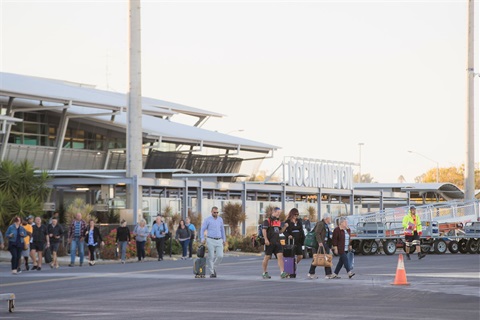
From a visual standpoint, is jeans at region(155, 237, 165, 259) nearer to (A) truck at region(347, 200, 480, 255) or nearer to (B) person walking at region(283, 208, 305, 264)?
(A) truck at region(347, 200, 480, 255)

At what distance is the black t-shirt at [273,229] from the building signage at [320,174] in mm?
33815

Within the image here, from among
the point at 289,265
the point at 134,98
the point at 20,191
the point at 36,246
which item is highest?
the point at 134,98

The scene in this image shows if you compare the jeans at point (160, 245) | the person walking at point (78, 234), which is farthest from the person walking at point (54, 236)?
the jeans at point (160, 245)

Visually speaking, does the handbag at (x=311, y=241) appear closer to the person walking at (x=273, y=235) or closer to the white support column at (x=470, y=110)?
the person walking at (x=273, y=235)

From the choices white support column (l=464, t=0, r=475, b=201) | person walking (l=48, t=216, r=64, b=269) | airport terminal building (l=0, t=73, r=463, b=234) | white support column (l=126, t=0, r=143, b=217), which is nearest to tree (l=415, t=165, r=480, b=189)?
airport terminal building (l=0, t=73, r=463, b=234)

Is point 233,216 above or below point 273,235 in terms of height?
above

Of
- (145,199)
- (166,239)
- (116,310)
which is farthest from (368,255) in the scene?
(116,310)

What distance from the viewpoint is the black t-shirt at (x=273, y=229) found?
1022 inches

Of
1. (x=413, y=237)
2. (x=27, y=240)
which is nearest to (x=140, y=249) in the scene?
(x=27, y=240)

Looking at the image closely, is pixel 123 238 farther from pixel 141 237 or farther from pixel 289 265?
pixel 289 265

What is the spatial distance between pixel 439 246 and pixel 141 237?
12.4m

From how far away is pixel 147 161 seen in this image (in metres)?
63.3

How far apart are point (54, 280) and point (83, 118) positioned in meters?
31.5

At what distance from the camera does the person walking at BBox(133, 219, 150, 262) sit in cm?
3894
